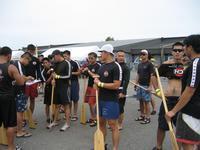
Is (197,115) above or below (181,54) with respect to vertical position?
below

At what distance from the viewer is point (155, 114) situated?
9.02m

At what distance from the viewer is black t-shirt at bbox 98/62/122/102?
508 cm

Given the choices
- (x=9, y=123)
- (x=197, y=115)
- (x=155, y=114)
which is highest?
(x=197, y=115)

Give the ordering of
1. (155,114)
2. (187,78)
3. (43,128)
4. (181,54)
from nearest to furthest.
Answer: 1. (187,78)
2. (181,54)
3. (43,128)
4. (155,114)

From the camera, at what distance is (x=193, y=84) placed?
3.50 m

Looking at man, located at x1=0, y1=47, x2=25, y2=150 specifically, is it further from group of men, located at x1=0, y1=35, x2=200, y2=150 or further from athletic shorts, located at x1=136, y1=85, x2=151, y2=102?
athletic shorts, located at x1=136, y1=85, x2=151, y2=102

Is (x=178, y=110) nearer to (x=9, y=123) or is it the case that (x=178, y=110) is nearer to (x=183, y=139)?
(x=183, y=139)

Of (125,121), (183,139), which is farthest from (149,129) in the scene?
(183,139)

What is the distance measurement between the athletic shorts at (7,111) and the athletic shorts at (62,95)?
212 cm

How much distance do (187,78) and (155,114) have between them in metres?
5.50

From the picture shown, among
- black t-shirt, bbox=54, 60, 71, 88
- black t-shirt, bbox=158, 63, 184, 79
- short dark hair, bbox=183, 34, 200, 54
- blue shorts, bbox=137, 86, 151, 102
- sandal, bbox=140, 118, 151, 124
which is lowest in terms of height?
sandal, bbox=140, 118, 151, 124

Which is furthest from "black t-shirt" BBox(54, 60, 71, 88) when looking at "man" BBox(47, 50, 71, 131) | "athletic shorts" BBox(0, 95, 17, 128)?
"athletic shorts" BBox(0, 95, 17, 128)

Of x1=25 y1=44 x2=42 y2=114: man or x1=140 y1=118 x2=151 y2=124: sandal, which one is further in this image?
x1=140 y1=118 x2=151 y2=124: sandal

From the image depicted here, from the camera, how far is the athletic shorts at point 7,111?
509cm
